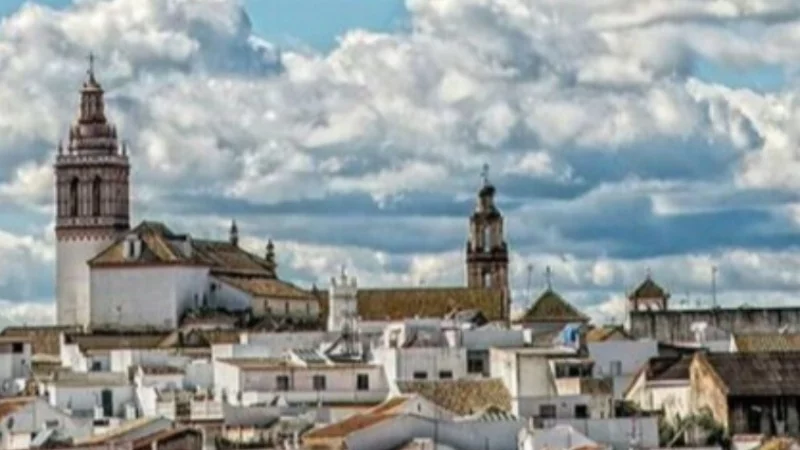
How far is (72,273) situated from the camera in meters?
117

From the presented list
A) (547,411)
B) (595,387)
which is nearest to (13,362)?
(595,387)

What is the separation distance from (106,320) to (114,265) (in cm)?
214

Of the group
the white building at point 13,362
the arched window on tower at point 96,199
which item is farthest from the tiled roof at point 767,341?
the arched window on tower at point 96,199

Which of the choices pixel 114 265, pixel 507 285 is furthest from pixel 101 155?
pixel 507 285

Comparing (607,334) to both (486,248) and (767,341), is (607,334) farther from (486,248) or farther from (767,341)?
(486,248)

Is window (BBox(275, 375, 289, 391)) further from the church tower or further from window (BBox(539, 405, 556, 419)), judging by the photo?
the church tower

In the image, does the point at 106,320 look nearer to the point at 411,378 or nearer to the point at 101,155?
the point at 101,155

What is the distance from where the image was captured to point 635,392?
254ft

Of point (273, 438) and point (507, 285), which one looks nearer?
point (273, 438)

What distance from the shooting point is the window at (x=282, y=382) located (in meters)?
76.1

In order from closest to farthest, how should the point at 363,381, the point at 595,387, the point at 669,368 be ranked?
the point at 595,387 < the point at 363,381 < the point at 669,368

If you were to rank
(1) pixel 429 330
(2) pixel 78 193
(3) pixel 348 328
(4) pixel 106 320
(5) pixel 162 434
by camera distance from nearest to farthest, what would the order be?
(5) pixel 162 434
(1) pixel 429 330
(3) pixel 348 328
(4) pixel 106 320
(2) pixel 78 193

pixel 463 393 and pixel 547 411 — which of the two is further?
pixel 463 393

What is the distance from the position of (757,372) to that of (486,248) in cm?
5341
